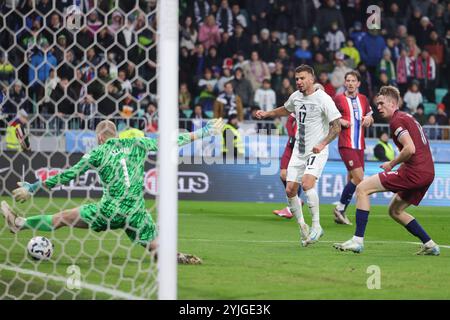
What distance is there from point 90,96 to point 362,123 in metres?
4.47

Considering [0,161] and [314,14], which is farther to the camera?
[314,14]

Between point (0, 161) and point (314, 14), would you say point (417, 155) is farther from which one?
point (314, 14)

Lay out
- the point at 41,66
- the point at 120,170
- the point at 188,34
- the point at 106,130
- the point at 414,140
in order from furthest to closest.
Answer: the point at 188,34 < the point at 41,66 < the point at 414,140 < the point at 106,130 < the point at 120,170

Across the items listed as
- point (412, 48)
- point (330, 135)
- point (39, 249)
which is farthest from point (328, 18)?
point (39, 249)

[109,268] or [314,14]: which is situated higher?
[314,14]

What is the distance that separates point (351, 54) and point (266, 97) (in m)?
2.94

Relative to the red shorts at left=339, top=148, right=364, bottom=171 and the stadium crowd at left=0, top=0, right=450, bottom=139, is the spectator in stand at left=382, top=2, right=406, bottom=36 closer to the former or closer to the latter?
the stadium crowd at left=0, top=0, right=450, bottom=139

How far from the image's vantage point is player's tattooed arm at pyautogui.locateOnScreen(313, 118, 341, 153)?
33.7 feet

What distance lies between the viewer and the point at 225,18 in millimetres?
22938

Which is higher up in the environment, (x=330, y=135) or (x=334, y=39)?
(x=334, y=39)

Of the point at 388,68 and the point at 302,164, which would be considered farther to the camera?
the point at 388,68

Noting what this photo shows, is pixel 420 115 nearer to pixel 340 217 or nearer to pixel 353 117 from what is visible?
pixel 353 117

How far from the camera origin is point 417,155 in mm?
9703
